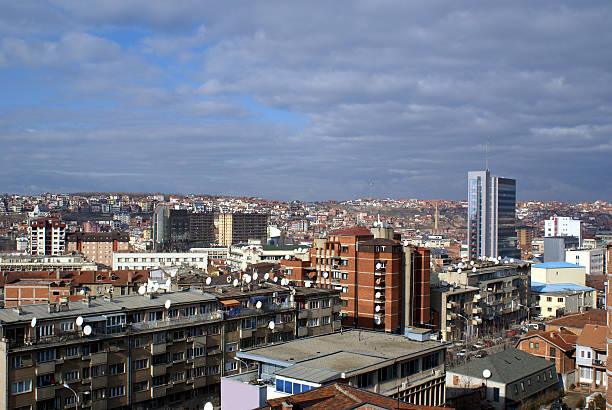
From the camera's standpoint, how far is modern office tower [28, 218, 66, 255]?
470 ft

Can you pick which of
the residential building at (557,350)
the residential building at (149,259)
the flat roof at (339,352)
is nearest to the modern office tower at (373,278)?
the residential building at (557,350)

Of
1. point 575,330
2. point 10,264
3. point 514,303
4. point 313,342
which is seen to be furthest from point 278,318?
Answer: point 10,264

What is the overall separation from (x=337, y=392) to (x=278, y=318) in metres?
21.0

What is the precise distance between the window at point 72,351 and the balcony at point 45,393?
1665mm

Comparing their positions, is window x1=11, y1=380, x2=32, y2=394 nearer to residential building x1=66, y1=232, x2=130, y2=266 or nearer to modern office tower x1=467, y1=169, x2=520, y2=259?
residential building x1=66, y1=232, x2=130, y2=266

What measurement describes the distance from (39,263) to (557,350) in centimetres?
8169

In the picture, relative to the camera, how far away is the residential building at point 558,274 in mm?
91312

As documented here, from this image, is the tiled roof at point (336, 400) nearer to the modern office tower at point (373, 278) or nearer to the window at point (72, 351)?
the window at point (72, 351)

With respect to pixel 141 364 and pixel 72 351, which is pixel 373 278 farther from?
pixel 72 351

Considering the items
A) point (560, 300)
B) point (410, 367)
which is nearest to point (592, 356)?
point (410, 367)

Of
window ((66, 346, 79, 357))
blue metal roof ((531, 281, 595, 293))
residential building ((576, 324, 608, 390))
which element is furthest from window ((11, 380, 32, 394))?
blue metal roof ((531, 281, 595, 293))

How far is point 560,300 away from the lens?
258 feet

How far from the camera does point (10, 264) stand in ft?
317

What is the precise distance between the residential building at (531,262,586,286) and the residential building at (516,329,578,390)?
1932 inches
